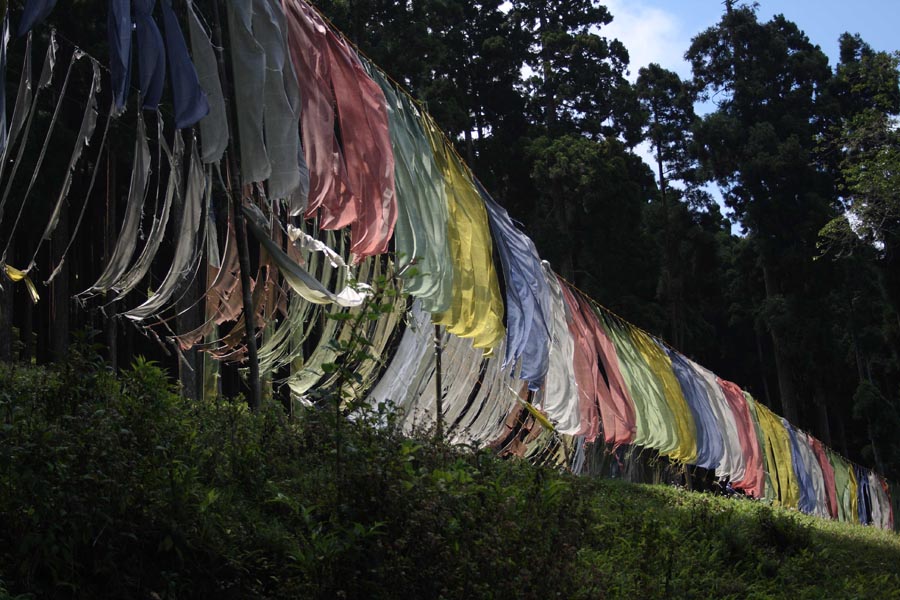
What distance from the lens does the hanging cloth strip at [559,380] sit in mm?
12133

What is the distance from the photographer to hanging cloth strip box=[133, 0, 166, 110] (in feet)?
22.6

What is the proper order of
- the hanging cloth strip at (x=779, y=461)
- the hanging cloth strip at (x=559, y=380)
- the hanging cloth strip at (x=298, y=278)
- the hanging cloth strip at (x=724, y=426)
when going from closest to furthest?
the hanging cloth strip at (x=298, y=278), the hanging cloth strip at (x=559, y=380), the hanging cloth strip at (x=724, y=426), the hanging cloth strip at (x=779, y=461)

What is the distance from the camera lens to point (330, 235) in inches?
378

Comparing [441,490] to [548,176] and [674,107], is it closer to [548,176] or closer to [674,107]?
[548,176]

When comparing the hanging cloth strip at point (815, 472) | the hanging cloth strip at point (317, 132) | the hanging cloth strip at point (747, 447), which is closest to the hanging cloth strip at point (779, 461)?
the hanging cloth strip at point (747, 447)

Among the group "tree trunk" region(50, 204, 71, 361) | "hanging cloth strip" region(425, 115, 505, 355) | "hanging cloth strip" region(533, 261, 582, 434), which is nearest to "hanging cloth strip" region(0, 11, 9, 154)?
"hanging cloth strip" region(425, 115, 505, 355)

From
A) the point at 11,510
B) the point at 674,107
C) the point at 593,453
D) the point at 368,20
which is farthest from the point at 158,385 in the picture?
the point at 674,107

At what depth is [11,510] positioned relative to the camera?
14.4ft

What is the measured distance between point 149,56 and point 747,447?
1483 cm

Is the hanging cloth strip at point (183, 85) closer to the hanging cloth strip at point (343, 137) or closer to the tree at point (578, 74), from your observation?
the hanging cloth strip at point (343, 137)

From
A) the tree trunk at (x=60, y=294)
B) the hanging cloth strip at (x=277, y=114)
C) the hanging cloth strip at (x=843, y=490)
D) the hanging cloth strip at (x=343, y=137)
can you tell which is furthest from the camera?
the hanging cloth strip at (x=843, y=490)

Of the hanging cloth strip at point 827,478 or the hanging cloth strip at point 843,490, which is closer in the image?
the hanging cloth strip at point 827,478

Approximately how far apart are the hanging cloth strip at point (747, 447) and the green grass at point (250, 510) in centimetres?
1252

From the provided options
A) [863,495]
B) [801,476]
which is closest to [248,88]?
[801,476]
